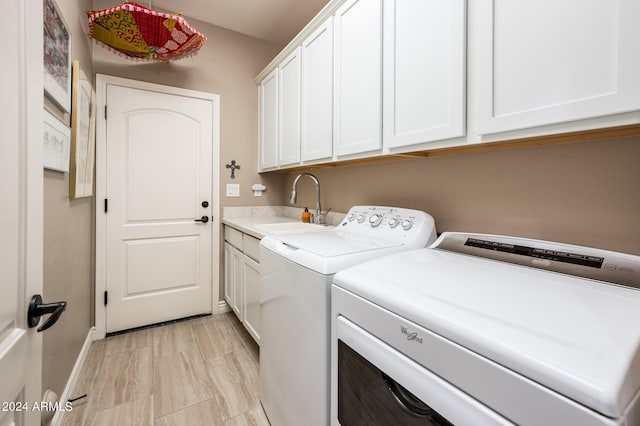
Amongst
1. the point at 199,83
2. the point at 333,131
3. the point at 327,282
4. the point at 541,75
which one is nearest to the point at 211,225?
the point at 199,83

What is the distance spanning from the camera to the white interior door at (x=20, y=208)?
1.76 feet

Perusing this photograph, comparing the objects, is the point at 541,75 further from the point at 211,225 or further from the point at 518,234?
the point at 211,225

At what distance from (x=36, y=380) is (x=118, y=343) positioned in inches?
75.8

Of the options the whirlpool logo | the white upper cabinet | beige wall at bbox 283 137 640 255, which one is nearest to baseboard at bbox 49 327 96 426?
the whirlpool logo

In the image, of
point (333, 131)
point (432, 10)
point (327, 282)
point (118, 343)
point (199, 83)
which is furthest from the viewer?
point (199, 83)

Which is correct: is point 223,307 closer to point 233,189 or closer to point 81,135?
point 233,189

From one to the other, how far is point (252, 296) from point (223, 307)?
101 cm

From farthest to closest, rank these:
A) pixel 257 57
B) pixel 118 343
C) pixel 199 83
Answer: pixel 257 57, pixel 199 83, pixel 118 343

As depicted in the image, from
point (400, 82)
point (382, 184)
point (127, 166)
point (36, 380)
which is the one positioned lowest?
Result: point (36, 380)

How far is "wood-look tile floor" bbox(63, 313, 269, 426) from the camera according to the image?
4.91 feet

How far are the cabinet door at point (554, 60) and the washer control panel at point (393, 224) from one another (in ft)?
1.66

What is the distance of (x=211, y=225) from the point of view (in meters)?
2.73

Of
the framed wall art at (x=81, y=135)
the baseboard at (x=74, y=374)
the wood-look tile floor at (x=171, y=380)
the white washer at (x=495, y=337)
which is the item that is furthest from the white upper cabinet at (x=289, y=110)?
the baseboard at (x=74, y=374)

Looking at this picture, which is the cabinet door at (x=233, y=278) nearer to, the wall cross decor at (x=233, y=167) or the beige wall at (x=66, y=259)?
the wall cross decor at (x=233, y=167)
